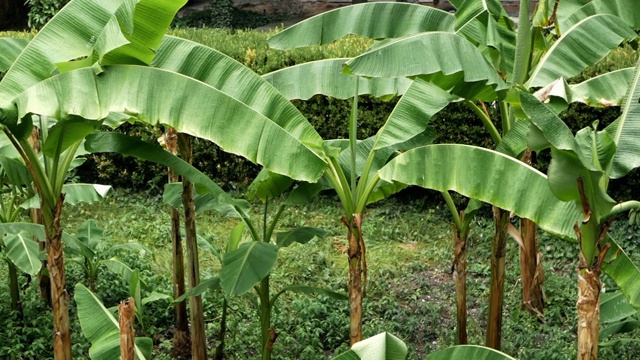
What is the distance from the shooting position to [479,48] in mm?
5867

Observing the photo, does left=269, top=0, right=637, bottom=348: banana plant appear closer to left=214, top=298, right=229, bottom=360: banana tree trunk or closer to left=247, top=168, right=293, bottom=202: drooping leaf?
left=247, top=168, right=293, bottom=202: drooping leaf

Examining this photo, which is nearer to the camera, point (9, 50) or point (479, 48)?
point (9, 50)

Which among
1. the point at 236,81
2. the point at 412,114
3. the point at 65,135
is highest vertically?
the point at 236,81

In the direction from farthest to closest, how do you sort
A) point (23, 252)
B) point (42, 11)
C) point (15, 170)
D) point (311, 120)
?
point (42, 11)
point (311, 120)
point (23, 252)
point (15, 170)

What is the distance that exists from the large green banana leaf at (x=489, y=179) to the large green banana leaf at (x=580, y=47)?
0.76m

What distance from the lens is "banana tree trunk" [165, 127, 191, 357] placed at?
6.52 metres

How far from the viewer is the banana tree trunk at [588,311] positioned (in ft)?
14.0

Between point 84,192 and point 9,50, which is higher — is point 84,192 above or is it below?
below

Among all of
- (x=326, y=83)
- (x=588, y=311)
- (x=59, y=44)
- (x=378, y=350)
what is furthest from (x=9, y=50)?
(x=588, y=311)

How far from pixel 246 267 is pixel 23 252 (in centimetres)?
215

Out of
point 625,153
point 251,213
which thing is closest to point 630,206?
point 625,153

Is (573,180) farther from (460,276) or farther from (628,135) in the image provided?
(460,276)

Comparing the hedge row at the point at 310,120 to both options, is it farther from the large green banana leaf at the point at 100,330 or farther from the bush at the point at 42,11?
the bush at the point at 42,11

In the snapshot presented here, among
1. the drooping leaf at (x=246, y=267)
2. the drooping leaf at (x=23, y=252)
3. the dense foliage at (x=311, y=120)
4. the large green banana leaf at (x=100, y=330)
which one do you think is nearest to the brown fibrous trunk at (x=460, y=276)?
the drooping leaf at (x=246, y=267)
